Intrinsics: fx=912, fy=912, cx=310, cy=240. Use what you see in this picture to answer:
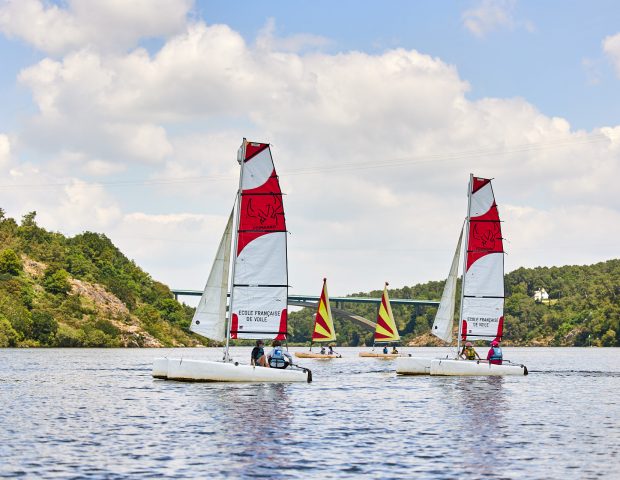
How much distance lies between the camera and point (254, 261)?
2026 inches

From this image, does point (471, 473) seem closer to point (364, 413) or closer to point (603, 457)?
point (603, 457)

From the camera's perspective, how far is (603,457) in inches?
1102

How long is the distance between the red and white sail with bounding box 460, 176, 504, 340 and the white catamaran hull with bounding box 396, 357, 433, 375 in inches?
130

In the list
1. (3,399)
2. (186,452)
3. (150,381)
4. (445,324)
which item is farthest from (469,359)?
(186,452)

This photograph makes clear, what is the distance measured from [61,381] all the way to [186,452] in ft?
110

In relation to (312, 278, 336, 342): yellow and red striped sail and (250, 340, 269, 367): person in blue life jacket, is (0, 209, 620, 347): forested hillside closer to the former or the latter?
(312, 278, 336, 342): yellow and red striped sail

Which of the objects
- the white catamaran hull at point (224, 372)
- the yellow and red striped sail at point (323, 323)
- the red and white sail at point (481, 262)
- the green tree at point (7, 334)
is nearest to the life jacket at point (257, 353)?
the white catamaran hull at point (224, 372)

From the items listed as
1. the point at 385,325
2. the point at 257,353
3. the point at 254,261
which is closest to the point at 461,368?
the point at 257,353

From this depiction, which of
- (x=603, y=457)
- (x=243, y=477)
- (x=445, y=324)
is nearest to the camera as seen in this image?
(x=243, y=477)

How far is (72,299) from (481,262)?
110 metres

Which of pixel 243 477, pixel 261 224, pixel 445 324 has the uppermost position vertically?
pixel 261 224

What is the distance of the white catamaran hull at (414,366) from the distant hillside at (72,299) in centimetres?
8579

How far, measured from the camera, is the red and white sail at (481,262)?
63812mm

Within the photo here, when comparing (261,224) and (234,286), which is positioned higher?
(261,224)
